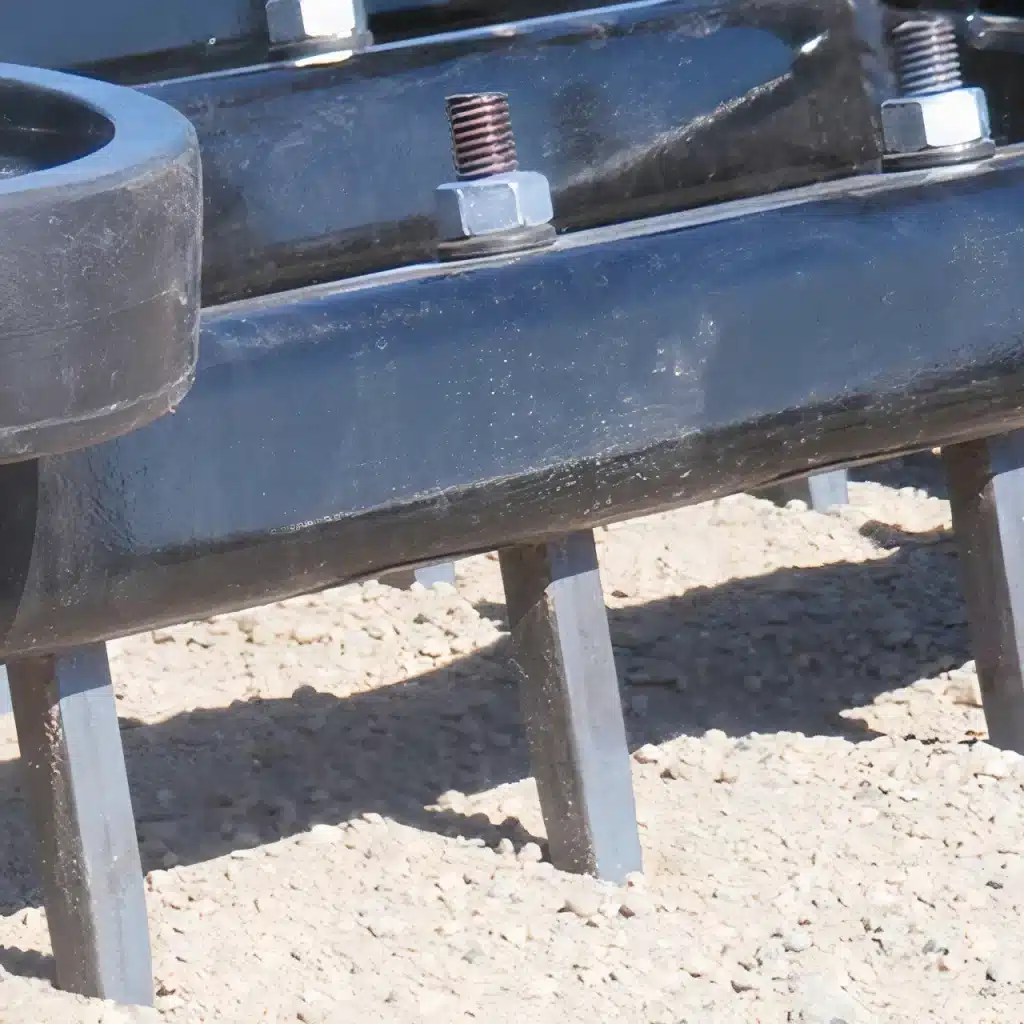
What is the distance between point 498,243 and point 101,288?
692 millimetres

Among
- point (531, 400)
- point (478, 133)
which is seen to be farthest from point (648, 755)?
point (478, 133)

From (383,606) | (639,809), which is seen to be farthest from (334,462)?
(383,606)

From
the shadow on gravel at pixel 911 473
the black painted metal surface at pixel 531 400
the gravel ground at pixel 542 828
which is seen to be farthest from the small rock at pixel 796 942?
the shadow on gravel at pixel 911 473

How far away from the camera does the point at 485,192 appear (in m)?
1.92

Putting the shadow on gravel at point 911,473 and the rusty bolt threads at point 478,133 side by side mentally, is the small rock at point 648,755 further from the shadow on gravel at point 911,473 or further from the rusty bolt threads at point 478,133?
the shadow on gravel at point 911,473

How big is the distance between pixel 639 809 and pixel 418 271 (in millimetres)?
608

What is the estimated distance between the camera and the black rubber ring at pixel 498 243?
6.23 ft

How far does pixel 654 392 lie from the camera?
1.81 meters

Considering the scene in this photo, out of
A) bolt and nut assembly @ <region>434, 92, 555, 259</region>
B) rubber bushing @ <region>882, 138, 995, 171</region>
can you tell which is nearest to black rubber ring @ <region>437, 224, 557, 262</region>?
bolt and nut assembly @ <region>434, 92, 555, 259</region>

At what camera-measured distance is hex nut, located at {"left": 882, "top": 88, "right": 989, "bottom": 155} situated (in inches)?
84.8

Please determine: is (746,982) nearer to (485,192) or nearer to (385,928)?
(385,928)

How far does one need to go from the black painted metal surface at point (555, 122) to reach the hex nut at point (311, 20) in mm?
114

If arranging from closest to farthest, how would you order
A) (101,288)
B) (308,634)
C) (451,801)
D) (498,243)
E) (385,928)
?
(101,288), (385,928), (498,243), (451,801), (308,634)

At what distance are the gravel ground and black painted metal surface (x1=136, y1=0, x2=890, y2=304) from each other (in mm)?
566
